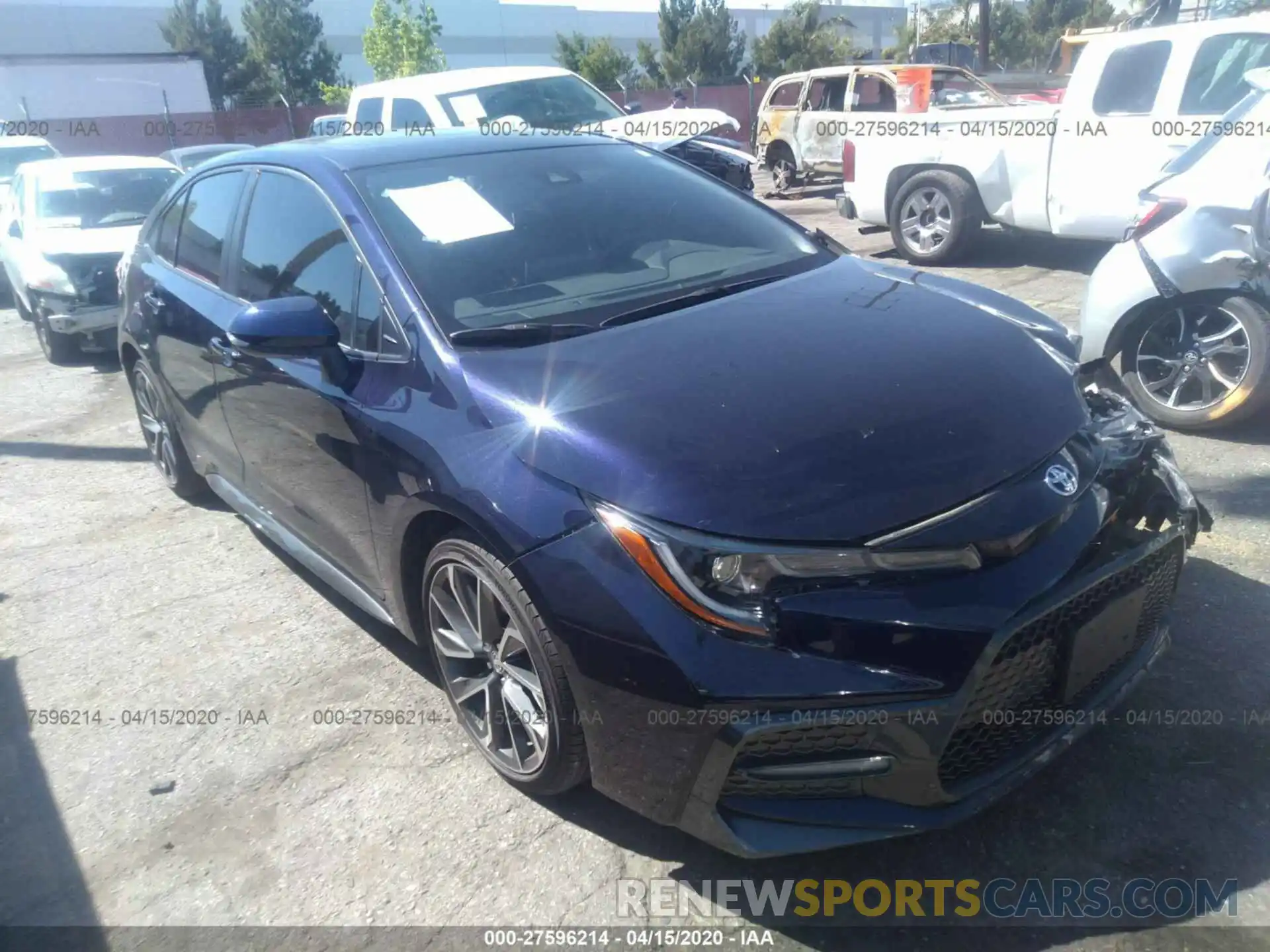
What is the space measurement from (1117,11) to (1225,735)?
53.2 metres

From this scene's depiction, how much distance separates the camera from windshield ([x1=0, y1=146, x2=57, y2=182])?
1350 cm

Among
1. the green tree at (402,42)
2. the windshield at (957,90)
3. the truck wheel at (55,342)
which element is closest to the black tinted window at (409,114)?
the truck wheel at (55,342)

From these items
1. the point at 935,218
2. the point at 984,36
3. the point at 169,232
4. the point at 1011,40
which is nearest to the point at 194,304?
the point at 169,232

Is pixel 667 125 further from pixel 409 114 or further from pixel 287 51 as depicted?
pixel 287 51

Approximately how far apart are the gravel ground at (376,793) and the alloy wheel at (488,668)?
17 cm

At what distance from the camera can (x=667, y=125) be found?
12.3 m

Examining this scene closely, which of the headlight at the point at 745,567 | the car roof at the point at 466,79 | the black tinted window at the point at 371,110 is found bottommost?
the headlight at the point at 745,567

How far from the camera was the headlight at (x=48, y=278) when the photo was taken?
337 inches

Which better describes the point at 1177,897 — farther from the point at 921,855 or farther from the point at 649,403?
the point at 649,403

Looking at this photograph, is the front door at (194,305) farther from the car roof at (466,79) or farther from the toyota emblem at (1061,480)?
the car roof at (466,79)

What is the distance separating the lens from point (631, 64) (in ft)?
131

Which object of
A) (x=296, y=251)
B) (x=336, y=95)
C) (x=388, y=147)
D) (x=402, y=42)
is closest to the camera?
(x=296, y=251)

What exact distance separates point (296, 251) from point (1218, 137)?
428cm

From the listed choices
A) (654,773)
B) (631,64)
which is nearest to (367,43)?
(631,64)
